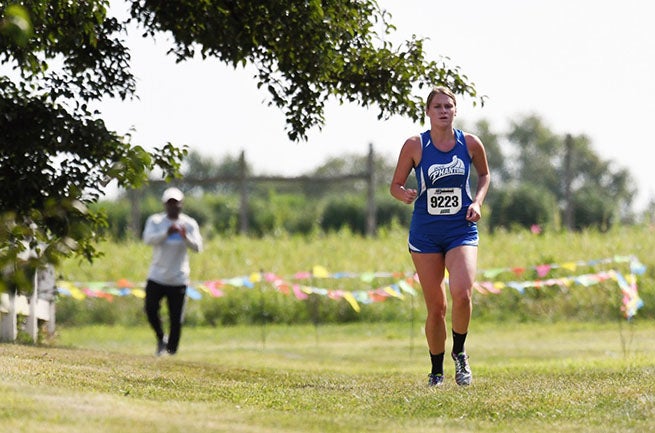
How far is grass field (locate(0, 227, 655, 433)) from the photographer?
6980 mm

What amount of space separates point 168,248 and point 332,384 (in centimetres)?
497

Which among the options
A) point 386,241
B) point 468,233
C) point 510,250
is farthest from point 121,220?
point 468,233

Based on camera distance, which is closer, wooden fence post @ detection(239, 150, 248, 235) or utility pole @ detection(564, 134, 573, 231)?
wooden fence post @ detection(239, 150, 248, 235)

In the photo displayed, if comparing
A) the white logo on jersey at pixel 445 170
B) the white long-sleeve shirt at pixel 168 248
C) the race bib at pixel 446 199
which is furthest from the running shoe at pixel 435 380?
the white long-sleeve shirt at pixel 168 248

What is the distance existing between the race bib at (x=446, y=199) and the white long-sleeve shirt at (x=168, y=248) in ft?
19.0

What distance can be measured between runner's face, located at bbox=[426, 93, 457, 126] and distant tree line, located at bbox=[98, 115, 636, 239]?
19933mm

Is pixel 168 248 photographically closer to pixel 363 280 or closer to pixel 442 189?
pixel 442 189

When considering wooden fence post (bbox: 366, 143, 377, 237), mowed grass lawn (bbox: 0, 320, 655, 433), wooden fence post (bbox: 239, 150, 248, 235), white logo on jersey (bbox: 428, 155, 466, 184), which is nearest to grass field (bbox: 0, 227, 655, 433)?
mowed grass lawn (bbox: 0, 320, 655, 433)

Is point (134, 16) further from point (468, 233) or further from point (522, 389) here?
point (522, 389)

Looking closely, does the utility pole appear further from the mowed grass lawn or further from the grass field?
the mowed grass lawn

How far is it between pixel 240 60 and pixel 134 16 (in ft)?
4.00

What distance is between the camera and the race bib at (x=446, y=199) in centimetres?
923

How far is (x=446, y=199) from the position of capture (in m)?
9.24

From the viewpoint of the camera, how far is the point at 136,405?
7.33m
